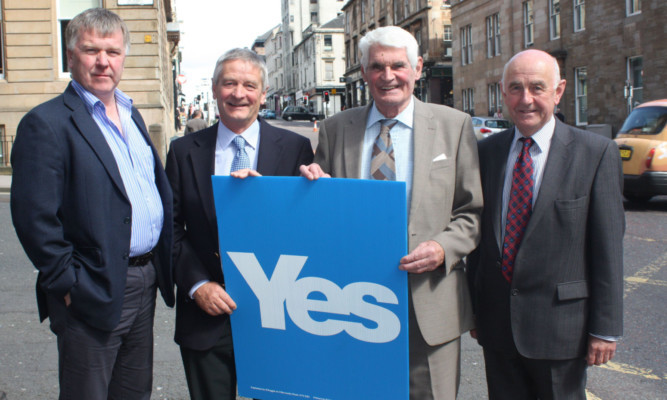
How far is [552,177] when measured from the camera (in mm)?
2436

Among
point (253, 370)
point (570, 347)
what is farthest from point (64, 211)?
point (570, 347)

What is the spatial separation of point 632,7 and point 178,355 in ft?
81.8

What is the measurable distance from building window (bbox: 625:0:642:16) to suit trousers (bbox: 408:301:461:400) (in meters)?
24.9

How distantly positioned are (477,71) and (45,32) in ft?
85.1

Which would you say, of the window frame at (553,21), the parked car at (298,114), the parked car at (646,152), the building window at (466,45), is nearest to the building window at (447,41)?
the building window at (466,45)

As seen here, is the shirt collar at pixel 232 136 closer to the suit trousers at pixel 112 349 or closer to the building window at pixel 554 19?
the suit trousers at pixel 112 349

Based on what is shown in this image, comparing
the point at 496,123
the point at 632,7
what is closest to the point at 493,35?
the point at 632,7

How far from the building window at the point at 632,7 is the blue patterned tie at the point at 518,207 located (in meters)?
24.5

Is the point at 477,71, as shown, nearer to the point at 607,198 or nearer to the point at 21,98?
the point at 21,98

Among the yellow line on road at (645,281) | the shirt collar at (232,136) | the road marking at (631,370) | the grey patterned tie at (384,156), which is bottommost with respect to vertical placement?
the road marking at (631,370)

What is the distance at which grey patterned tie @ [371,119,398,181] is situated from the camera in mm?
2586

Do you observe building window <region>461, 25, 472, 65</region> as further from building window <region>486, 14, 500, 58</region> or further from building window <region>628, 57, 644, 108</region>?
building window <region>628, 57, 644, 108</region>

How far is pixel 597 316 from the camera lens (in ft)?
7.86

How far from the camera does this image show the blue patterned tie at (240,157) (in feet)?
8.96
